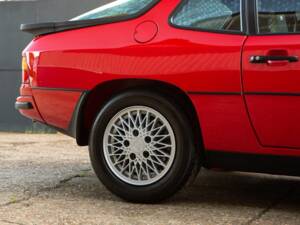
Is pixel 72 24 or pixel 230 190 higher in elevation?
pixel 72 24

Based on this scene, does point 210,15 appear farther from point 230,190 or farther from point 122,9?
point 230,190

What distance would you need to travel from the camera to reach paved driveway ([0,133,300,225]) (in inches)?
142

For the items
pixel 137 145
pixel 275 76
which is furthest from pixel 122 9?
pixel 275 76

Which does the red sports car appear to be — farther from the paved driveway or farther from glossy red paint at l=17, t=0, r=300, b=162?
the paved driveway

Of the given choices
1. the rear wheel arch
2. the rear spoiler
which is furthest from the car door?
the rear spoiler

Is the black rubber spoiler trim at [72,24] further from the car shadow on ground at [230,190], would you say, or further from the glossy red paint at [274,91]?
the car shadow on ground at [230,190]

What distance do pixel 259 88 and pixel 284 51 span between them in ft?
0.87

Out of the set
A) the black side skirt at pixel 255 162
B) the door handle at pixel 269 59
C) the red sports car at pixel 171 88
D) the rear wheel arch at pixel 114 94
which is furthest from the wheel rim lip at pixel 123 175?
the door handle at pixel 269 59

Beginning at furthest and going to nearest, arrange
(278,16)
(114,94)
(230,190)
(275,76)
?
(230,190), (114,94), (278,16), (275,76)

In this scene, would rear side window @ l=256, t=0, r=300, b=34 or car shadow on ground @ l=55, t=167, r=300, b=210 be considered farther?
car shadow on ground @ l=55, t=167, r=300, b=210

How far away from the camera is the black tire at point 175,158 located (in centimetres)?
388

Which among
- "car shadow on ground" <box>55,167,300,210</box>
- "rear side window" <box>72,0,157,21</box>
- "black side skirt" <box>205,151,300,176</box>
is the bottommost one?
"car shadow on ground" <box>55,167,300,210</box>

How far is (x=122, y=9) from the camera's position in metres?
4.19

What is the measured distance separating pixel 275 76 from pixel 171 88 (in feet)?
2.47
